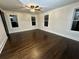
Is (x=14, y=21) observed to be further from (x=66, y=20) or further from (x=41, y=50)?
(x=66, y=20)

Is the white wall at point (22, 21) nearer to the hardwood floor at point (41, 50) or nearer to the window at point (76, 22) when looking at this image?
the hardwood floor at point (41, 50)

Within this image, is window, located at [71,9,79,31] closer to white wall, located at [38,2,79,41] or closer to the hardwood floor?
white wall, located at [38,2,79,41]

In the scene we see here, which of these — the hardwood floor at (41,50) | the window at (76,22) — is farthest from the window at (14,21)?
the window at (76,22)

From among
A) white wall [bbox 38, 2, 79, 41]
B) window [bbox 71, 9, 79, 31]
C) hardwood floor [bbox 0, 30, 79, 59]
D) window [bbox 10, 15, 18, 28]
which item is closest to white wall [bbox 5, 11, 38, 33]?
window [bbox 10, 15, 18, 28]

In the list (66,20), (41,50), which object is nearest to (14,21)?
(41,50)

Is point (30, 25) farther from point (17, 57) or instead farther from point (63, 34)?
point (17, 57)

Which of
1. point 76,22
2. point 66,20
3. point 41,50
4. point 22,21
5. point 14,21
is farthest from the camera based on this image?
point 22,21

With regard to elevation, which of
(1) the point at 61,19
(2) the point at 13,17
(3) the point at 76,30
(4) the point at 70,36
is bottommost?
(4) the point at 70,36

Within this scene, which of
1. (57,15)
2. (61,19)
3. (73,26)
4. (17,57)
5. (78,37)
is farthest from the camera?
(57,15)

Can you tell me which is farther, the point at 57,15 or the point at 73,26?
the point at 57,15

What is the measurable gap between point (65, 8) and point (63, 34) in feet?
6.26

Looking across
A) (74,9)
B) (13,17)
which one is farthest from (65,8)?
(13,17)

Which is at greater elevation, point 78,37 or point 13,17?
point 13,17

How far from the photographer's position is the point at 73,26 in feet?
9.87
